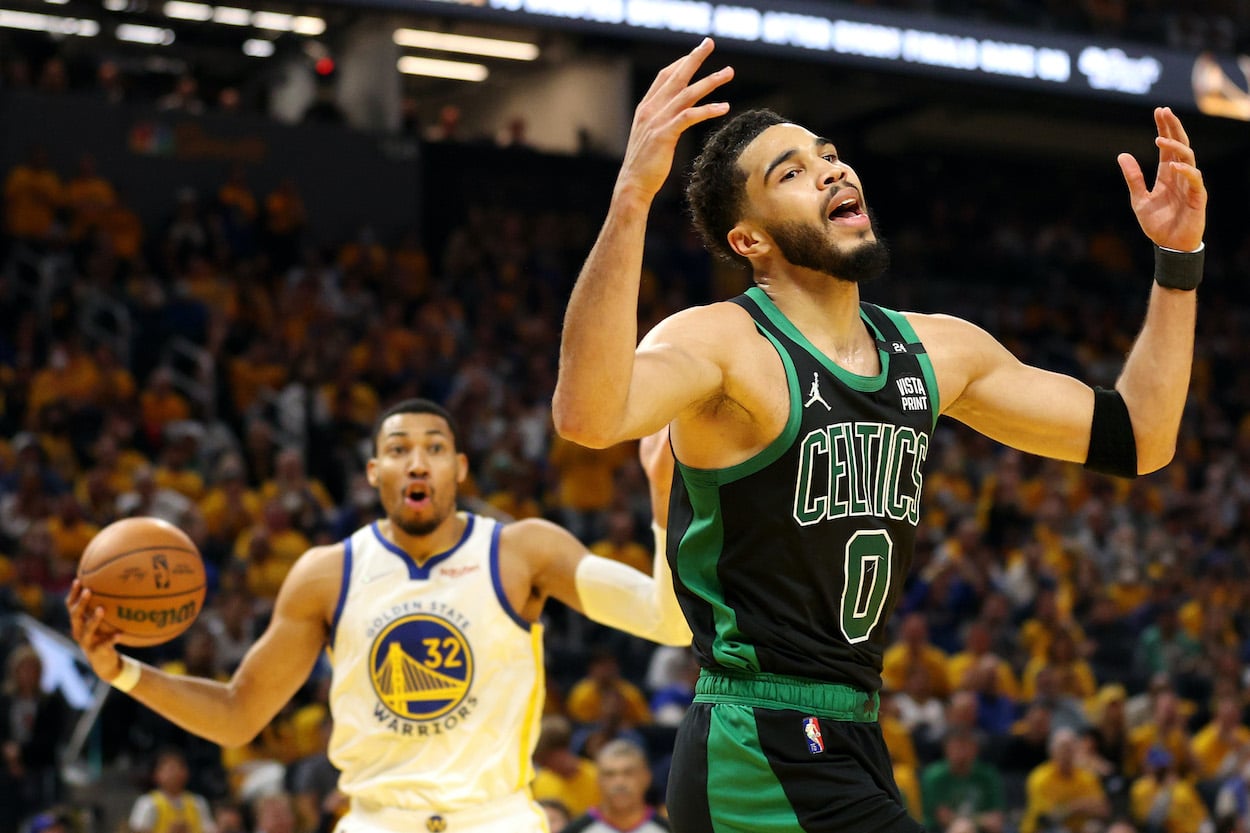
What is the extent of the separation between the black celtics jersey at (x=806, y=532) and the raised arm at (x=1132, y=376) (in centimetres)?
32

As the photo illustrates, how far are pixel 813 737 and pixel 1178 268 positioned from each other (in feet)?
4.21

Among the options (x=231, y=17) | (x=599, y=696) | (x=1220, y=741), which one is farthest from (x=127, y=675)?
(x=231, y=17)

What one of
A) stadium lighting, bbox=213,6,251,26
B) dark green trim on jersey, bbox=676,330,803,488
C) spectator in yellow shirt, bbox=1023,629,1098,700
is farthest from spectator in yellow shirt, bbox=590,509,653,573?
stadium lighting, bbox=213,6,251,26

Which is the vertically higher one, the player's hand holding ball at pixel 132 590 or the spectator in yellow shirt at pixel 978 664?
the player's hand holding ball at pixel 132 590

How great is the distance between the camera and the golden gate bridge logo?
5070mm

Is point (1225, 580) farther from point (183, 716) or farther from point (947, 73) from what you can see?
point (183, 716)

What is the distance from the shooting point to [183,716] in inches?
192

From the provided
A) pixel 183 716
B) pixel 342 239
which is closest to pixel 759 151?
pixel 183 716

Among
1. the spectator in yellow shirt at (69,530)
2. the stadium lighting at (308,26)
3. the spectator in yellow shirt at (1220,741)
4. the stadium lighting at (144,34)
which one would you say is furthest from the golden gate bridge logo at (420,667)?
the stadium lighting at (144,34)

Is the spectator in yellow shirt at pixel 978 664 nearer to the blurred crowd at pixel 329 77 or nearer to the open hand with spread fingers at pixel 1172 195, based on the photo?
the blurred crowd at pixel 329 77

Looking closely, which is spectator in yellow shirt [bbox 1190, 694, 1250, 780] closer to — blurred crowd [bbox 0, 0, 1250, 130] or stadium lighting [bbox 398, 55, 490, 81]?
blurred crowd [bbox 0, 0, 1250, 130]

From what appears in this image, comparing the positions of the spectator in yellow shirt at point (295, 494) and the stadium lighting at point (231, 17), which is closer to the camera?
the spectator in yellow shirt at point (295, 494)

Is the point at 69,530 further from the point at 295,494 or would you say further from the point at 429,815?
the point at 429,815

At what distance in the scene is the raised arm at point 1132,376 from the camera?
3377 millimetres
